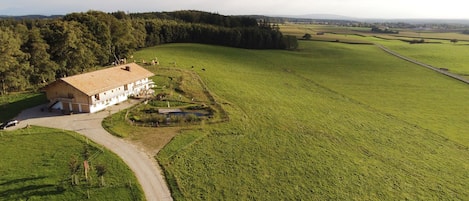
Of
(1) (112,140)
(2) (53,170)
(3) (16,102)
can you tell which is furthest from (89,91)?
(2) (53,170)

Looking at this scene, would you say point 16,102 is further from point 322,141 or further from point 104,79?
point 322,141

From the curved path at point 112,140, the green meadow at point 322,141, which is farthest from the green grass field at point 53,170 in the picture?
the green meadow at point 322,141

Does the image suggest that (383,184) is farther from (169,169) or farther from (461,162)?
(169,169)

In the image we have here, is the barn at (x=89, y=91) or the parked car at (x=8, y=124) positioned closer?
the parked car at (x=8, y=124)

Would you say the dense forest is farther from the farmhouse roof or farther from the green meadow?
the farmhouse roof

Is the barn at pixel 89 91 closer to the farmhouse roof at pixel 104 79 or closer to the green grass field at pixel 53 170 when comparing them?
the farmhouse roof at pixel 104 79

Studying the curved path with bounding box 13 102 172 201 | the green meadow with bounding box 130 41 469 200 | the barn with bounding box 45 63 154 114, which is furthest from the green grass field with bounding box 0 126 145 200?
the barn with bounding box 45 63 154 114
